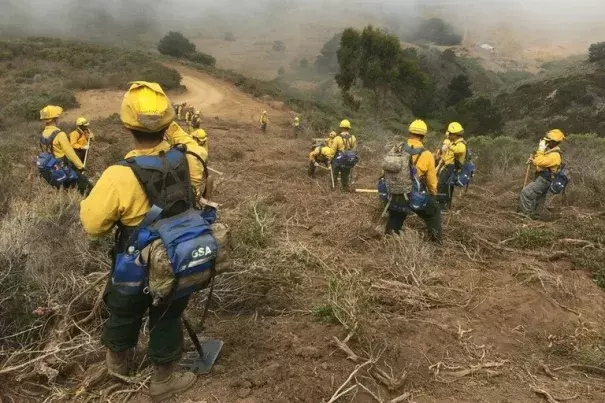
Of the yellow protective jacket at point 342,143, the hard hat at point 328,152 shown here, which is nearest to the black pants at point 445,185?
the yellow protective jacket at point 342,143

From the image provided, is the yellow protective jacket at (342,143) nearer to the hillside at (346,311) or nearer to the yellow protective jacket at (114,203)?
the hillside at (346,311)

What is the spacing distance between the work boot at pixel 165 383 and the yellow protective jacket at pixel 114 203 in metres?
0.90

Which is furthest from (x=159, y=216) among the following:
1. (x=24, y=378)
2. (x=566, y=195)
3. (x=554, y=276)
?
(x=566, y=195)

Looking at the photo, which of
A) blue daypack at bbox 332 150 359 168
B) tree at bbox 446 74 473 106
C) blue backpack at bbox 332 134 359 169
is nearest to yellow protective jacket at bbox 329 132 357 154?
blue backpack at bbox 332 134 359 169

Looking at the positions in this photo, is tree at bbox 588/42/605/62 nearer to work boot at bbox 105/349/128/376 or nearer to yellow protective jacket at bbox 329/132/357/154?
yellow protective jacket at bbox 329/132/357/154

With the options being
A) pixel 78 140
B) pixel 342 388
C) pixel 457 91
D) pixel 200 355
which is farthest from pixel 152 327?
pixel 457 91

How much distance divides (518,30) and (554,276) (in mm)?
103691

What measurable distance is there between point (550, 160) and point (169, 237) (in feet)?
20.6

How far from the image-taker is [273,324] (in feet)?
12.0

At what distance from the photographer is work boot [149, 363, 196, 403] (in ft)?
9.21

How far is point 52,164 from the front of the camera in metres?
6.68

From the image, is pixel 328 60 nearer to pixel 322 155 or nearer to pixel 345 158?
pixel 322 155

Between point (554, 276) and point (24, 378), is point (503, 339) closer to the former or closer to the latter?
point (554, 276)

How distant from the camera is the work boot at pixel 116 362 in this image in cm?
292
